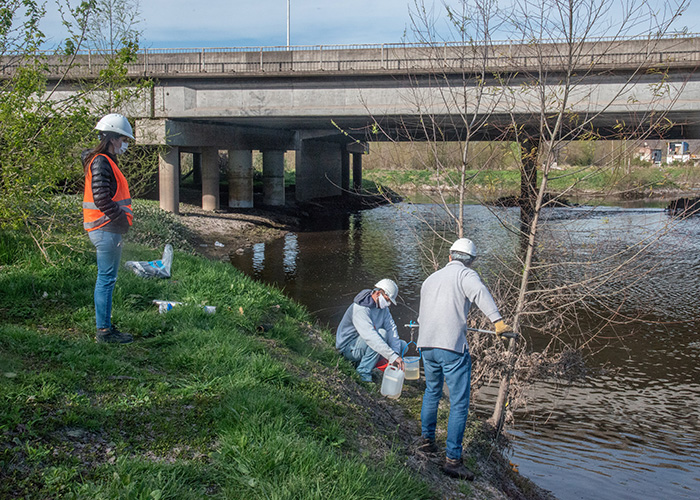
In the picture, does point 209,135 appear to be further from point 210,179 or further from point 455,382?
point 455,382

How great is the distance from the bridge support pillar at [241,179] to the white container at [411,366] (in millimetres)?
22745

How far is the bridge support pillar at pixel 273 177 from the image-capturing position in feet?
105

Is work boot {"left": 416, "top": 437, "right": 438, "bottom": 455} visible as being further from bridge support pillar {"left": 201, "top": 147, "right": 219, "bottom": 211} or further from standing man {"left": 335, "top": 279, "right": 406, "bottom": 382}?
bridge support pillar {"left": 201, "top": 147, "right": 219, "bottom": 211}

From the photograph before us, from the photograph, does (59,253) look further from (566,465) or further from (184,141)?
(184,141)

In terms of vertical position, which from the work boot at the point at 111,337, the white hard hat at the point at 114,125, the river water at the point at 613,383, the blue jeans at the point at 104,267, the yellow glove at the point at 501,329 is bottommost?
the river water at the point at 613,383

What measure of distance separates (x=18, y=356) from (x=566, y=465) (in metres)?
5.50

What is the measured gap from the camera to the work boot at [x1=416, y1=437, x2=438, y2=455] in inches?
221

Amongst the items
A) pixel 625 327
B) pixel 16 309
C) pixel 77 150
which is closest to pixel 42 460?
pixel 16 309

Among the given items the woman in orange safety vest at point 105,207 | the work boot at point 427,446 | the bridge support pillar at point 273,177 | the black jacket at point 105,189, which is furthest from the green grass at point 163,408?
the bridge support pillar at point 273,177

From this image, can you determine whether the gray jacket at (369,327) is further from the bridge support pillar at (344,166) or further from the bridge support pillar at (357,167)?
the bridge support pillar at (357,167)

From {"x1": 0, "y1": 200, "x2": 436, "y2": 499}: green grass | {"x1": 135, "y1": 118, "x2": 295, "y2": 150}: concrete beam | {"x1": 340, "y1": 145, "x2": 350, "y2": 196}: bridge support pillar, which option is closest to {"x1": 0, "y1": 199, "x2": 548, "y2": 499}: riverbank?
{"x1": 0, "y1": 200, "x2": 436, "y2": 499}: green grass

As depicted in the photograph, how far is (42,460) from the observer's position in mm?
3852

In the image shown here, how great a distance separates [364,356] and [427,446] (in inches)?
84.1

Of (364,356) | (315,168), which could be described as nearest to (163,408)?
(364,356)
